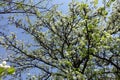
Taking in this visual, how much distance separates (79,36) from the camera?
14227 millimetres

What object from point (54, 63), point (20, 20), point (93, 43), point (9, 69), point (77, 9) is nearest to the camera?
point (9, 69)

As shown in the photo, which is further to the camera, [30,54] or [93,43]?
[30,54]

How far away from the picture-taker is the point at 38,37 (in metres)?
17.0

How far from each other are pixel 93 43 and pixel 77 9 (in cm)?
286

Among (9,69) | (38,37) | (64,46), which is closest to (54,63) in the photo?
→ (64,46)

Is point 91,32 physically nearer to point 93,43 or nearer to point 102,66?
point 93,43

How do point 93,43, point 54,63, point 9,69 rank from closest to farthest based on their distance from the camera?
1. point 9,69
2. point 93,43
3. point 54,63

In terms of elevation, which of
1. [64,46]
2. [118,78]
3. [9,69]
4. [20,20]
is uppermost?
[9,69]

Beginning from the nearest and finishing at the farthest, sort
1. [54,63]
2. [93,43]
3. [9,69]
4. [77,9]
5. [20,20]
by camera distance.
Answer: [9,69] → [93,43] → [77,9] → [54,63] → [20,20]

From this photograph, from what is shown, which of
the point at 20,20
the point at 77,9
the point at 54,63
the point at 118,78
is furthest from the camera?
the point at 20,20

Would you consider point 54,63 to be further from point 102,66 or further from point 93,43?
point 93,43

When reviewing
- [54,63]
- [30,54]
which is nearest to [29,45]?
[30,54]

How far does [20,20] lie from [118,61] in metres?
6.07

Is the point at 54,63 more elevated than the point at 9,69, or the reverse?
the point at 9,69
